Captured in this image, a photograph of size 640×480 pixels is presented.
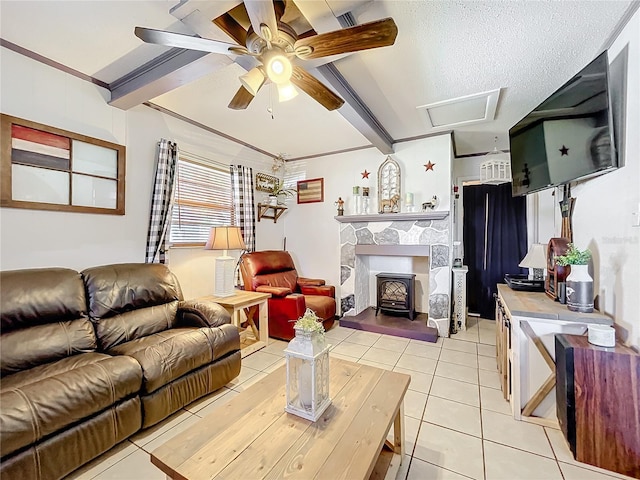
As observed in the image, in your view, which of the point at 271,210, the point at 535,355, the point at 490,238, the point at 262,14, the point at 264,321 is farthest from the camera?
the point at 271,210

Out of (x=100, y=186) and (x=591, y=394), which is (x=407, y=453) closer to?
(x=591, y=394)

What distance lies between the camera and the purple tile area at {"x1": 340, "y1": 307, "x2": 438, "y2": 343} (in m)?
3.51

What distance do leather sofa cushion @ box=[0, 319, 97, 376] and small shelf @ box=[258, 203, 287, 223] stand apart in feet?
8.93

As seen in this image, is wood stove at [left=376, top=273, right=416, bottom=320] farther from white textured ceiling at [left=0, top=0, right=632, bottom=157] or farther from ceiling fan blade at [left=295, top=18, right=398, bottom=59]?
ceiling fan blade at [left=295, top=18, right=398, bottom=59]

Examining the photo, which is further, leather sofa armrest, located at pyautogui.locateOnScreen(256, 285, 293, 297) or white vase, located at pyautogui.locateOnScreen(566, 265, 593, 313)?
leather sofa armrest, located at pyautogui.locateOnScreen(256, 285, 293, 297)

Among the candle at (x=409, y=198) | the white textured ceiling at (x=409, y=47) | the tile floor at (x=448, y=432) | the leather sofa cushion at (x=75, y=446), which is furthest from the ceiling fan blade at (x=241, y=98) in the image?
the candle at (x=409, y=198)

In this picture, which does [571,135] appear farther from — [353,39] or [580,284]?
[353,39]

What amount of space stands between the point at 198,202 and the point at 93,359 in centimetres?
209

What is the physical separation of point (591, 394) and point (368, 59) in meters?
2.56

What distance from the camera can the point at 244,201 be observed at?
3.96m

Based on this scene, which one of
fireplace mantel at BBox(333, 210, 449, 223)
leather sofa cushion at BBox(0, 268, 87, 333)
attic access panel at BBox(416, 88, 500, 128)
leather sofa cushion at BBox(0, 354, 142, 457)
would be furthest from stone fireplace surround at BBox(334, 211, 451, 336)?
leather sofa cushion at BBox(0, 268, 87, 333)

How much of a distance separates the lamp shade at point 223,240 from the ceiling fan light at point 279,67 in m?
1.91

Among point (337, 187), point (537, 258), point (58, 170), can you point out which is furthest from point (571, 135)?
point (58, 170)

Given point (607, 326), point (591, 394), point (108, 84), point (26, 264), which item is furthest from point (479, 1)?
point (26, 264)
